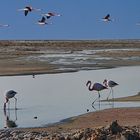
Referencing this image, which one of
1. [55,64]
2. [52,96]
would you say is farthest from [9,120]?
[55,64]

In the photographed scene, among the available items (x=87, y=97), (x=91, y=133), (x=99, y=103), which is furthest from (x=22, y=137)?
(x=87, y=97)

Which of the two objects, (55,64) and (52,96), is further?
(55,64)

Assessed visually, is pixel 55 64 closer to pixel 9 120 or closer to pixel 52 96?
pixel 52 96

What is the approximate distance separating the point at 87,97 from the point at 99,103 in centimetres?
204

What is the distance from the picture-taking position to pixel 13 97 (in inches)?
891

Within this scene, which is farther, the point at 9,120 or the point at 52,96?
the point at 52,96

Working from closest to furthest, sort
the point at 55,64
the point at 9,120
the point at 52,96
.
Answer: the point at 9,120, the point at 52,96, the point at 55,64

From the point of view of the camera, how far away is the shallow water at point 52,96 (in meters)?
18.3

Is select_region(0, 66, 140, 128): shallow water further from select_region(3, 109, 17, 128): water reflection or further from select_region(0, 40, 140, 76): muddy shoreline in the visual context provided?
select_region(0, 40, 140, 76): muddy shoreline

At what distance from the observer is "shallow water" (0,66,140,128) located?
1830cm

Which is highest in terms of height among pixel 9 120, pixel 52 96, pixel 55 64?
pixel 55 64

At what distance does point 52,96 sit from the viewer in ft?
77.8

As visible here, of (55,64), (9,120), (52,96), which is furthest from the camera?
(55,64)

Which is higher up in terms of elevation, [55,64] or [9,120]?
[55,64]
